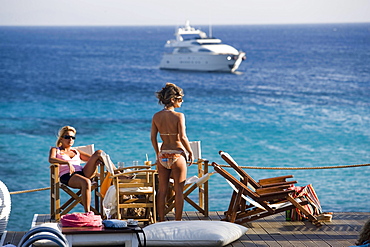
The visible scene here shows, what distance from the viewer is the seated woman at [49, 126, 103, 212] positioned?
242 inches

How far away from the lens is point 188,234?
17.4 feet

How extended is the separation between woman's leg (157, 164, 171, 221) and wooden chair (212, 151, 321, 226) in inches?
17.6

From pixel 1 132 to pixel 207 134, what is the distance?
8.07 m

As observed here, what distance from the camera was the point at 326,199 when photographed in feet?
56.6

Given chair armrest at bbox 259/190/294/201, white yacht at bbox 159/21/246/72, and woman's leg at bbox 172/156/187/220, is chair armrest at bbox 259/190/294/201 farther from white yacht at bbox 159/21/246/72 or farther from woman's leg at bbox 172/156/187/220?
white yacht at bbox 159/21/246/72

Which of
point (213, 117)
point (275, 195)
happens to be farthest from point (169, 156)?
point (213, 117)

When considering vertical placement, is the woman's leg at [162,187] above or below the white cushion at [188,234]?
above

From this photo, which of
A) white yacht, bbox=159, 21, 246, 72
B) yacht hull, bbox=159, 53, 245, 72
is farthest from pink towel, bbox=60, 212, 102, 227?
yacht hull, bbox=159, 53, 245, 72

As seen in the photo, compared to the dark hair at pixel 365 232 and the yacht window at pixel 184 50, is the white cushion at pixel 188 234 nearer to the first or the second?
the dark hair at pixel 365 232

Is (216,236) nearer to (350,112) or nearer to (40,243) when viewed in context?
(40,243)

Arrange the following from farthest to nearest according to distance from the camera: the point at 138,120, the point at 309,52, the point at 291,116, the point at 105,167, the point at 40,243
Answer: the point at 309,52 < the point at 291,116 < the point at 138,120 < the point at 105,167 < the point at 40,243

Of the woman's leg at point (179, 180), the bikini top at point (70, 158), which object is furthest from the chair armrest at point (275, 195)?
the bikini top at point (70, 158)

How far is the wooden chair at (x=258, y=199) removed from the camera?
19.5 ft

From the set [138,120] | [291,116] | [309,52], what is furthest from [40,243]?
[309,52]
